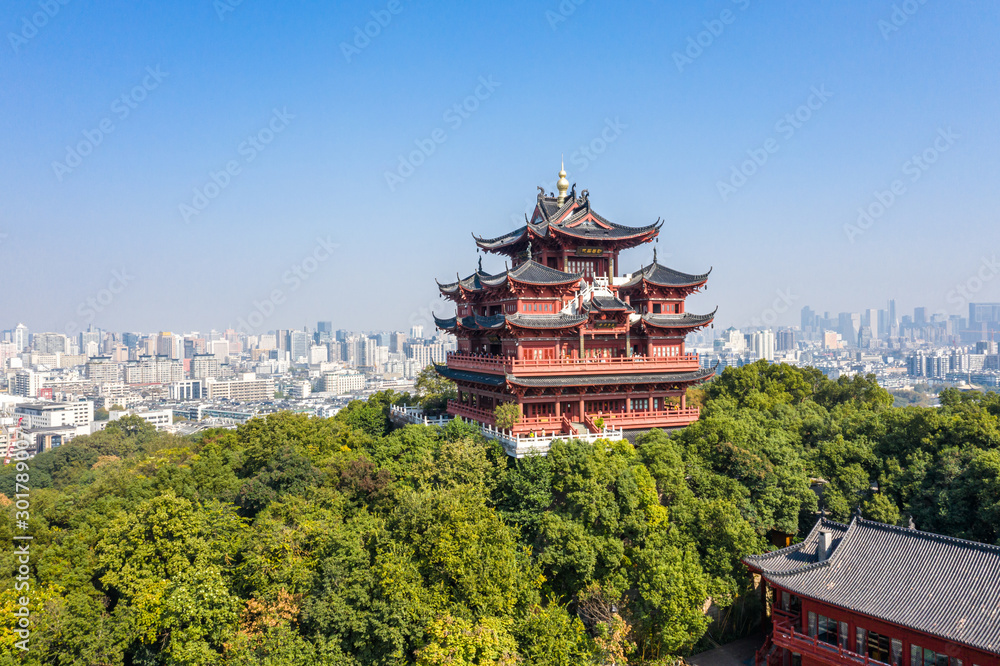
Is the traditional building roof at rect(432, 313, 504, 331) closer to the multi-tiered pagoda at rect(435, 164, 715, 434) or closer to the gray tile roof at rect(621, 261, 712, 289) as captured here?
the multi-tiered pagoda at rect(435, 164, 715, 434)

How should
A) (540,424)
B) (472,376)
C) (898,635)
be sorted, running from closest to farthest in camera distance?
(898,635) → (540,424) → (472,376)

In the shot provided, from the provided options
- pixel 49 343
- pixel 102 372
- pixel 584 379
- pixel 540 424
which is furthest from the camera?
pixel 49 343

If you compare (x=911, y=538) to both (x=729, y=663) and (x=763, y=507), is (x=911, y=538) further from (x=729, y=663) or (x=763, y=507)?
(x=729, y=663)

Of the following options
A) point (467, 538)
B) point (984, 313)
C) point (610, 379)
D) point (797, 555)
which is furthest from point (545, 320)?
point (984, 313)

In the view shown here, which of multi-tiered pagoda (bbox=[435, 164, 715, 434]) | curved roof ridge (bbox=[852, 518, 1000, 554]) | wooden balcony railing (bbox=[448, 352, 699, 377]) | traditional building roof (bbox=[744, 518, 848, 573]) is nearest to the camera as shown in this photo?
curved roof ridge (bbox=[852, 518, 1000, 554])

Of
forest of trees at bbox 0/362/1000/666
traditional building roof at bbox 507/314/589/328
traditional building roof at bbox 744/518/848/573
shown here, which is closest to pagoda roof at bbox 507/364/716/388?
traditional building roof at bbox 507/314/589/328

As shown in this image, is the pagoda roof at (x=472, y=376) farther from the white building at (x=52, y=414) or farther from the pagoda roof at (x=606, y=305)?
the white building at (x=52, y=414)

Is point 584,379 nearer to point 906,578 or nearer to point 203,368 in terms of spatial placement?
point 906,578
